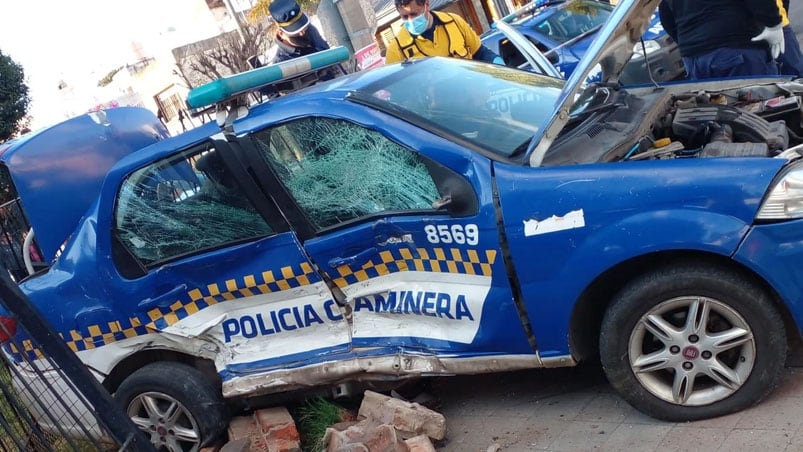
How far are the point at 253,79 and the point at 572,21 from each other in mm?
6102

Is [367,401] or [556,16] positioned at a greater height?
[556,16]

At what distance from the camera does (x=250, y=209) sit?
13.3 ft

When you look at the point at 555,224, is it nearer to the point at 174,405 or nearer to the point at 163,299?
the point at 163,299

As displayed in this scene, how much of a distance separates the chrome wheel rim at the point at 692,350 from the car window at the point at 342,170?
107 cm

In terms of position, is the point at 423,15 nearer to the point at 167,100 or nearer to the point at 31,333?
the point at 31,333

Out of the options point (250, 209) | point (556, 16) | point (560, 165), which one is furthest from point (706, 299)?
point (556, 16)

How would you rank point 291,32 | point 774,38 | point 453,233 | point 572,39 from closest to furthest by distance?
1. point 453,233
2. point 774,38
3. point 291,32
4. point 572,39

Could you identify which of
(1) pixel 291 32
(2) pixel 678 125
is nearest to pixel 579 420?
(2) pixel 678 125

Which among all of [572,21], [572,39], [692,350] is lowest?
A: [692,350]

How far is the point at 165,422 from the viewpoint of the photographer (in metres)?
4.37

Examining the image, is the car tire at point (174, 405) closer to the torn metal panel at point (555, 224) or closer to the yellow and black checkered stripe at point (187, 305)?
the yellow and black checkered stripe at point (187, 305)

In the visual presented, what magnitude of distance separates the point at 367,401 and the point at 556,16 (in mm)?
6625

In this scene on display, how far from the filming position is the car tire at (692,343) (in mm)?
3135

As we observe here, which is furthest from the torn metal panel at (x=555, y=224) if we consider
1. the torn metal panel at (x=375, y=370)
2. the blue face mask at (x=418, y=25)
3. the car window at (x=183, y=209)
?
the blue face mask at (x=418, y=25)
